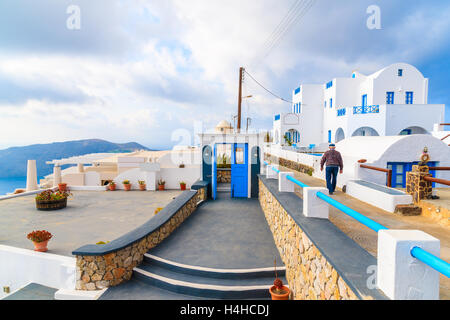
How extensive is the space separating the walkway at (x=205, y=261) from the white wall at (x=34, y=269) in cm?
181

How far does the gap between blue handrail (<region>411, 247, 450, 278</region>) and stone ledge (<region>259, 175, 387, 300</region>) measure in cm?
44

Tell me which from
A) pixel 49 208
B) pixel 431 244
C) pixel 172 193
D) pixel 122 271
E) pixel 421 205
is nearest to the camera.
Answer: pixel 431 244

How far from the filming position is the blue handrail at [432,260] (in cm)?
166

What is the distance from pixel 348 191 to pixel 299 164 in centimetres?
827

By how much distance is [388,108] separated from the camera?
19891 mm

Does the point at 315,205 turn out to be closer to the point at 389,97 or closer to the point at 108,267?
the point at 108,267

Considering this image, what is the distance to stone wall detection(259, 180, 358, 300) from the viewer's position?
272 centimetres

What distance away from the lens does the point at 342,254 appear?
2.88 meters

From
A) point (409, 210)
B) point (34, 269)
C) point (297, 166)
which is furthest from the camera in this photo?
point (297, 166)

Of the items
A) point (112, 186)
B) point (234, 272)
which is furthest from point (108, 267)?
point (112, 186)

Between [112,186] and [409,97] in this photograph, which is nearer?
[112,186]

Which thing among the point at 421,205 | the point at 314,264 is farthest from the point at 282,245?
the point at 421,205

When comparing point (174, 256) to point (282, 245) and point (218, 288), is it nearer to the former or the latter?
point (218, 288)

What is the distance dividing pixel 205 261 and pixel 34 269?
4.68m
